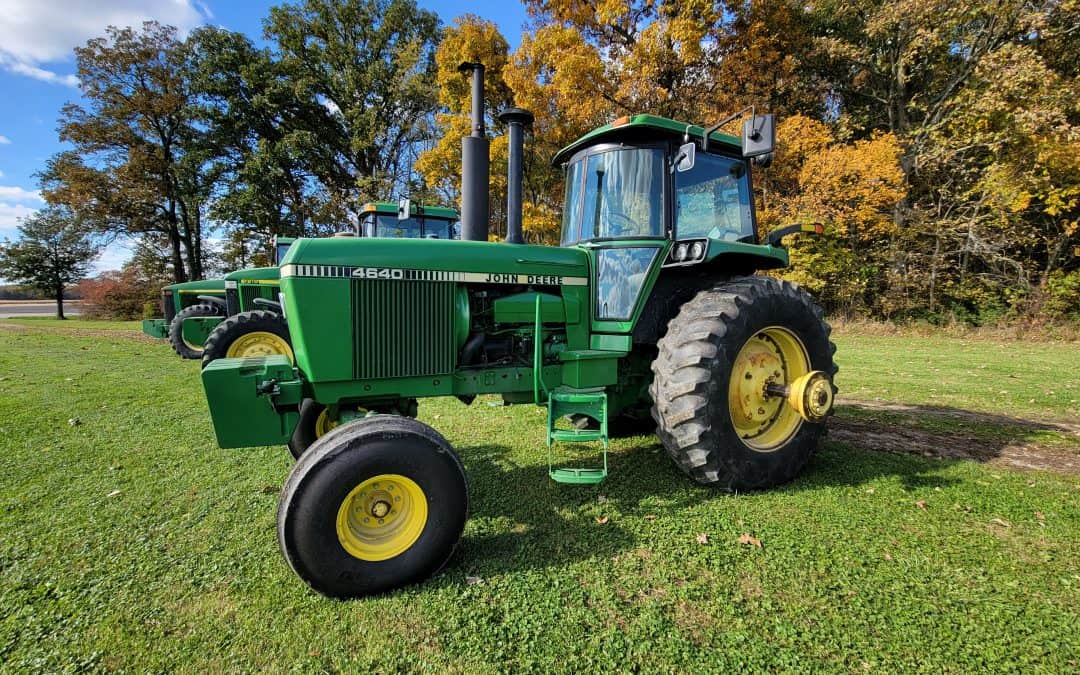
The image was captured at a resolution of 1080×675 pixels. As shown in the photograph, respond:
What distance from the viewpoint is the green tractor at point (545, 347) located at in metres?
2.15

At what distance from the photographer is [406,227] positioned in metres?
8.10

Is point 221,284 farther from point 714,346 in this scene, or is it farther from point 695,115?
point 695,115

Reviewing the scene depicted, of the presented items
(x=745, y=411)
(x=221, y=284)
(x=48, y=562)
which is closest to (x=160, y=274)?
(x=221, y=284)

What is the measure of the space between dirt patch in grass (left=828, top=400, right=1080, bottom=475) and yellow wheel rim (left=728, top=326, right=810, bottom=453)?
1076 millimetres

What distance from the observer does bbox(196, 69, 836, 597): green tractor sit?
2150mm

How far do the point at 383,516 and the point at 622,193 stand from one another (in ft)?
8.04

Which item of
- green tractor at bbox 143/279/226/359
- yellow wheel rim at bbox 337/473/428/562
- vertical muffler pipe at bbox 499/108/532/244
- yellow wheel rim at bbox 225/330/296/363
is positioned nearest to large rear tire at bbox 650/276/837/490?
vertical muffler pipe at bbox 499/108/532/244

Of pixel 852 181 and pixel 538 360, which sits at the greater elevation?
pixel 852 181

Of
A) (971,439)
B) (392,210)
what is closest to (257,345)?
(392,210)

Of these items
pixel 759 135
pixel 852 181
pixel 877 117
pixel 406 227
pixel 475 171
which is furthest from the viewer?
pixel 877 117

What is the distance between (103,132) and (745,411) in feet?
88.6

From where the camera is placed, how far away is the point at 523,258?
312 cm

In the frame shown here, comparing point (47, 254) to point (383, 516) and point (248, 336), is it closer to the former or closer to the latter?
point (248, 336)

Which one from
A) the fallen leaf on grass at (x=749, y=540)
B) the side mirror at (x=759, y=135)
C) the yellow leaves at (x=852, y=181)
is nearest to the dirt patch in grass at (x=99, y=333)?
the side mirror at (x=759, y=135)
